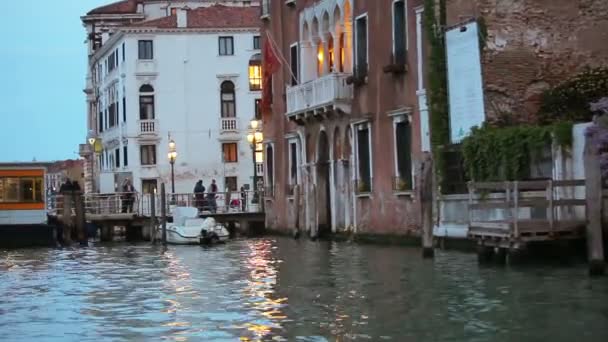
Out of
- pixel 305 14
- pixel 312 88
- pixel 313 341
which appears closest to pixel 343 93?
pixel 312 88

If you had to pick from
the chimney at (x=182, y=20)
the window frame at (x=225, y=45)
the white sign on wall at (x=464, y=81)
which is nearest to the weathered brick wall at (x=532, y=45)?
the white sign on wall at (x=464, y=81)

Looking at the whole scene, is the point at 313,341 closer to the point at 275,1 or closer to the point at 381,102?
the point at 381,102

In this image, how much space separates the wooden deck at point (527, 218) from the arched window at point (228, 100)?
3388 centimetres

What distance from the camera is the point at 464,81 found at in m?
22.7

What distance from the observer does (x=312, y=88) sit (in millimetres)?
30000

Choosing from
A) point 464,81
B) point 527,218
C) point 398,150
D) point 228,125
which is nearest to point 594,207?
point 527,218

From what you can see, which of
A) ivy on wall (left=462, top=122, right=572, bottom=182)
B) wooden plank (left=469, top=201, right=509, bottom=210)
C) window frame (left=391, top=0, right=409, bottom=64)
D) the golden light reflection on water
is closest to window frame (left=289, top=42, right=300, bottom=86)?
window frame (left=391, top=0, right=409, bottom=64)

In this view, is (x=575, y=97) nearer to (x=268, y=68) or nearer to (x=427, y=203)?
(x=427, y=203)

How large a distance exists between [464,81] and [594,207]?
7.58m

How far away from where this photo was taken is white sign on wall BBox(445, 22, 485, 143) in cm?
2227

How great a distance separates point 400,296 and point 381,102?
12.2 m

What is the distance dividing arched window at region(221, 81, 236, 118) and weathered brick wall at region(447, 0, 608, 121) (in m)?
29.1

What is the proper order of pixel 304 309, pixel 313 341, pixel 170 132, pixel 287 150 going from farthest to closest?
pixel 170 132 → pixel 287 150 → pixel 304 309 → pixel 313 341

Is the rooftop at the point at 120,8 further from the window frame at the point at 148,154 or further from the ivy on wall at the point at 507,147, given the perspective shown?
the ivy on wall at the point at 507,147
